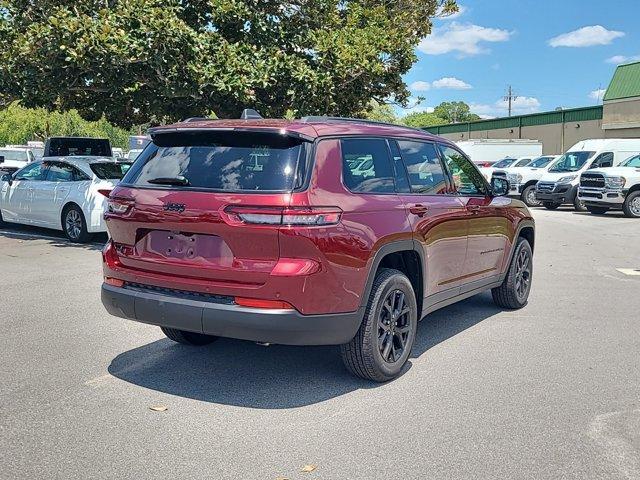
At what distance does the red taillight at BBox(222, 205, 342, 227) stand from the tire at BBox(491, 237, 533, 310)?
11.5ft

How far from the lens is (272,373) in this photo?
492 cm

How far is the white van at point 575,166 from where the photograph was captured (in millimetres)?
21000

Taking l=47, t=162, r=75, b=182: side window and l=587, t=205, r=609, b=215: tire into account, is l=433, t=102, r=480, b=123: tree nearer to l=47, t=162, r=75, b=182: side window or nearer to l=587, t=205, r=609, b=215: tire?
l=587, t=205, r=609, b=215: tire

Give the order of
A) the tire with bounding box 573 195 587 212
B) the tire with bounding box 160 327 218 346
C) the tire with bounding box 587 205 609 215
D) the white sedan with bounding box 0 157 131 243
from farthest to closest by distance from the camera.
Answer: the tire with bounding box 587 205 609 215
the tire with bounding box 573 195 587 212
the white sedan with bounding box 0 157 131 243
the tire with bounding box 160 327 218 346

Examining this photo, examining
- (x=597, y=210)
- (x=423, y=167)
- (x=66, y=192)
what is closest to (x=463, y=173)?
(x=423, y=167)

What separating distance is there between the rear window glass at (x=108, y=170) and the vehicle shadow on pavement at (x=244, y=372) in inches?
273

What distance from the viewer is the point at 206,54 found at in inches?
449

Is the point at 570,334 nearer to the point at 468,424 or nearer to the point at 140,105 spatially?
the point at 468,424

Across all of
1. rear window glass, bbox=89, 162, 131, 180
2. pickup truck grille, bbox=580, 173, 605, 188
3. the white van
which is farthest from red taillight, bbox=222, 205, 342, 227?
the white van

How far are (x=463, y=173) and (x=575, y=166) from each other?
1713 centimetres

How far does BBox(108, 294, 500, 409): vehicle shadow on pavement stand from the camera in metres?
4.46

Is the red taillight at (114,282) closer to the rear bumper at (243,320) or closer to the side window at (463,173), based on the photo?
the rear bumper at (243,320)

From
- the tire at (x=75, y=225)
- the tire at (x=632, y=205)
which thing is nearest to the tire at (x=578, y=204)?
the tire at (x=632, y=205)

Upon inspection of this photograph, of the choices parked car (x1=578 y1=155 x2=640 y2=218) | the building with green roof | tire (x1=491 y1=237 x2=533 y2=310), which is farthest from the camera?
the building with green roof
